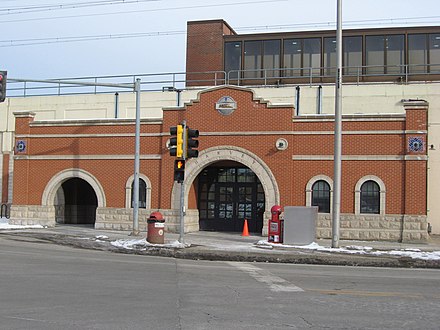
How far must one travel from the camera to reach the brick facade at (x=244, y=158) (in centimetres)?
2338

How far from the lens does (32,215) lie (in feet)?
92.7

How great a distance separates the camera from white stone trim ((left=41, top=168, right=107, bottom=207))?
27188 millimetres

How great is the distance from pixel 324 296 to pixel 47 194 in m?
20.6

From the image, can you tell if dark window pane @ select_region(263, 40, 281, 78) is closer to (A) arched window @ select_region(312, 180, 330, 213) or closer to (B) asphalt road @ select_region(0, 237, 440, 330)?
(A) arched window @ select_region(312, 180, 330, 213)

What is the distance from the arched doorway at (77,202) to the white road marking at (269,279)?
1731 centimetres

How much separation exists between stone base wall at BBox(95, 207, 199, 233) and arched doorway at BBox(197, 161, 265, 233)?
103 centimetres

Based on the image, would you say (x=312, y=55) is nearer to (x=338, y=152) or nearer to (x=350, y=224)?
(x=350, y=224)

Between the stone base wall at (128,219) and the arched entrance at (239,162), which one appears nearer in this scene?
the arched entrance at (239,162)

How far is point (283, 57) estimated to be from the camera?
108 ft

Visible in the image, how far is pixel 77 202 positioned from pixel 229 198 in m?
9.14

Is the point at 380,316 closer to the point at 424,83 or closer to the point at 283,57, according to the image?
the point at 424,83

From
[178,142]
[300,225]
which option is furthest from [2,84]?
[300,225]

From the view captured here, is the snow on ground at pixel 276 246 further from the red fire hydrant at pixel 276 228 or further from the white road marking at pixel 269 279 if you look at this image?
the white road marking at pixel 269 279

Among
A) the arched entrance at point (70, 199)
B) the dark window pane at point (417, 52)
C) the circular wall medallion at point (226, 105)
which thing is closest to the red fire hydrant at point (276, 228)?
the circular wall medallion at point (226, 105)
